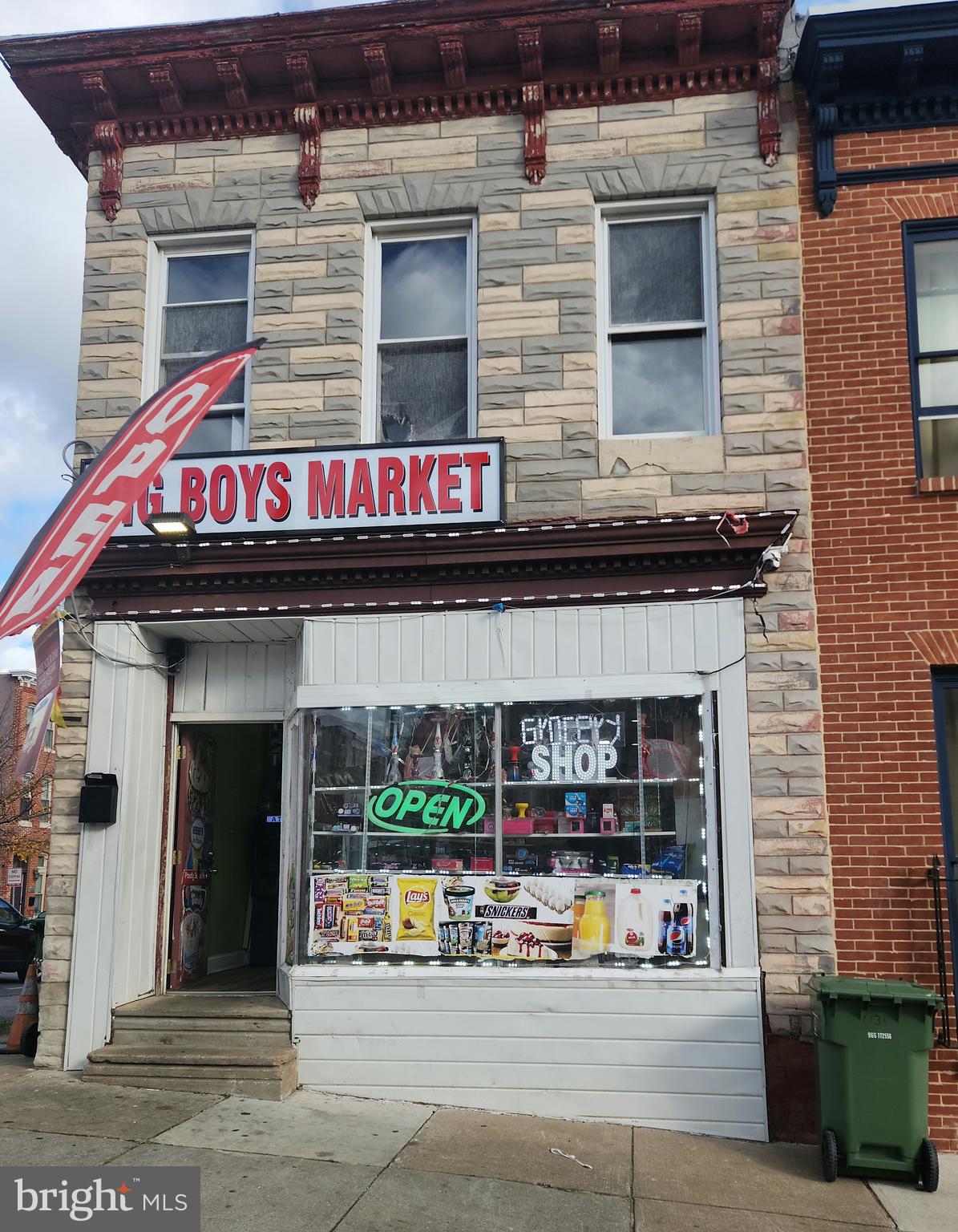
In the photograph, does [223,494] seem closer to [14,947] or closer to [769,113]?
[769,113]

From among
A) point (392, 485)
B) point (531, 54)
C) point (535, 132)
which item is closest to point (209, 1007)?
point (392, 485)

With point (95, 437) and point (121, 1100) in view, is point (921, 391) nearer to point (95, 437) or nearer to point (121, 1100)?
point (95, 437)

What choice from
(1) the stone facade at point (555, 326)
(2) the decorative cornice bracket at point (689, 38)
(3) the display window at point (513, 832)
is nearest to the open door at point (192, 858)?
(1) the stone facade at point (555, 326)

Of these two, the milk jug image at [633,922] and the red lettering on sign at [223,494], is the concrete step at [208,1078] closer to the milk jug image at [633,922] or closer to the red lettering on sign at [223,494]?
the milk jug image at [633,922]

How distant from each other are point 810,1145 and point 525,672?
3816 mm

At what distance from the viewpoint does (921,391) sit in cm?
876

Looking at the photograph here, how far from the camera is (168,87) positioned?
960 cm

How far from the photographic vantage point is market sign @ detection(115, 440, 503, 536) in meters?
8.85

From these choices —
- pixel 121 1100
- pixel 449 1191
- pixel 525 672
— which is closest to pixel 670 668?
pixel 525 672

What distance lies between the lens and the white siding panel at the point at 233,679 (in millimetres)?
9625

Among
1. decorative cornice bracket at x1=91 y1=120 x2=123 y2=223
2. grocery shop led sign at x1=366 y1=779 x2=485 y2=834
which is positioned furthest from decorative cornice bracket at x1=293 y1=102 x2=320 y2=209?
grocery shop led sign at x1=366 y1=779 x2=485 y2=834

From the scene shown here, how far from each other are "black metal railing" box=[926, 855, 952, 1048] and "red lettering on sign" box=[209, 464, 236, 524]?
5938 millimetres

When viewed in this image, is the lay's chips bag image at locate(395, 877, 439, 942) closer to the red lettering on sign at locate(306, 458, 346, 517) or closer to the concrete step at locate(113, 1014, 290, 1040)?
the concrete step at locate(113, 1014, 290, 1040)

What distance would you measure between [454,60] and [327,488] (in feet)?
12.1
